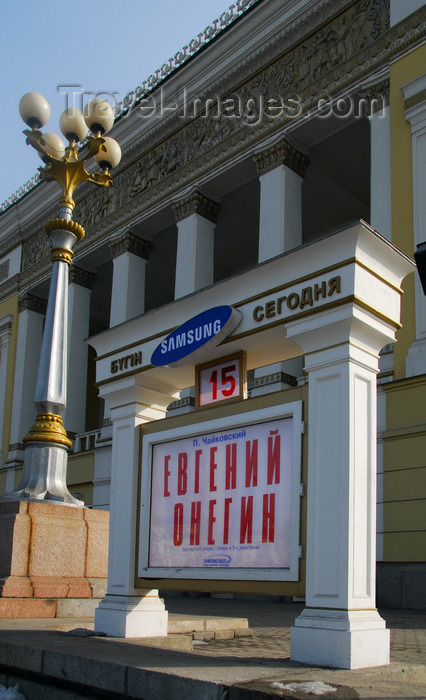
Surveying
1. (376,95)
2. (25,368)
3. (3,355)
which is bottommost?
(25,368)

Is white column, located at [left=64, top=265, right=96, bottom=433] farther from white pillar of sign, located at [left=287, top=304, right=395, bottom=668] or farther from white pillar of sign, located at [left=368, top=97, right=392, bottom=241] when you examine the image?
white pillar of sign, located at [left=287, top=304, right=395, bottom=668]

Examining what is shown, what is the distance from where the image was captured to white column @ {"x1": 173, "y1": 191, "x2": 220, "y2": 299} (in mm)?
22156

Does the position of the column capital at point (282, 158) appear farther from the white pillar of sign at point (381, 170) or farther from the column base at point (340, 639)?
the column base at point (340, 639)

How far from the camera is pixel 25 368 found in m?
30.0

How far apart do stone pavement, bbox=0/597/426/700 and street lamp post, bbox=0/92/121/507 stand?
373 cm

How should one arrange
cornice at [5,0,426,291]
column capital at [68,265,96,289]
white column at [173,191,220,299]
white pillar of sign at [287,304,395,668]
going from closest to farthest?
1. white pillar of sign at [287,304,395,668]
2. cornice at [5,0,426,291]
3. white column at [173,191,220,299]
4. column capital at [68,265,96,289]

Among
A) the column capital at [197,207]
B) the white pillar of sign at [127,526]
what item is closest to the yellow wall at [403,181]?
the column capital at [197,207]

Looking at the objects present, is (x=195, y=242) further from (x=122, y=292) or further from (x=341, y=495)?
(x=341, y=495)

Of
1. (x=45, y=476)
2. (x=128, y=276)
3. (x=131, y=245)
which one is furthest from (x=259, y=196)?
(x=45, y=476)

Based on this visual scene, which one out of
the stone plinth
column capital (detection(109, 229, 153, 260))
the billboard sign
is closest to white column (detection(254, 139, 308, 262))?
column capital (detection(109, 229, 153, 260))

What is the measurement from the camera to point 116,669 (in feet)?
14.6

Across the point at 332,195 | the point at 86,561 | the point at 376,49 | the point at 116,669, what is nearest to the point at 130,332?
the point at 116,669

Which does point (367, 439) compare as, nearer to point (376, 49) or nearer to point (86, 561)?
point (86, 561)

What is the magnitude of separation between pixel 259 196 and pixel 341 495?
20.0 metres
